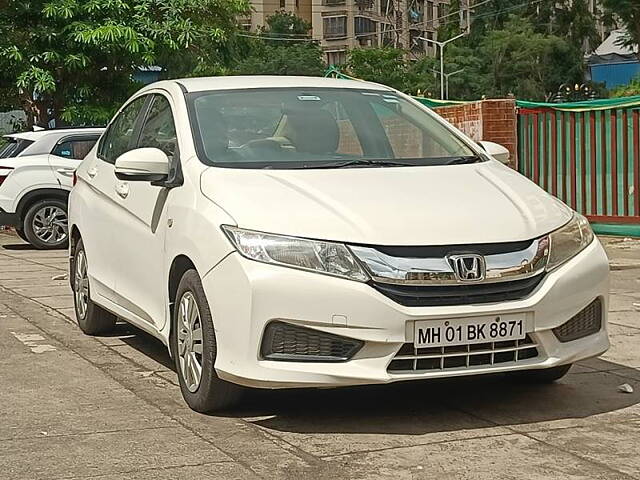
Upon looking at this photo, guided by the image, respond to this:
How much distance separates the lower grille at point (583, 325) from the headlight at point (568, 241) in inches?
10.2

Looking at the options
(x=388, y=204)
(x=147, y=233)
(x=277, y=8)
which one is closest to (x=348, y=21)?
(x=277, y=8)

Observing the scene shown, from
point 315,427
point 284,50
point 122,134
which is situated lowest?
point 315,427

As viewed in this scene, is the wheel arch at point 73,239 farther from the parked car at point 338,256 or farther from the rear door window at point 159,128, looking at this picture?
the parked car at point 338,256

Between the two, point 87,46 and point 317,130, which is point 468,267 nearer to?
point 317,130

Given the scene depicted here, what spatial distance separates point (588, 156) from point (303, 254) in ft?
30.8

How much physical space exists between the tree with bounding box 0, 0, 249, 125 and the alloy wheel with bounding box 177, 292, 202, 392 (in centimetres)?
1322

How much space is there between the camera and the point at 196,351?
18.9 feet

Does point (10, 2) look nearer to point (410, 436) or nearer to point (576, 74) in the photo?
point (410, 436)

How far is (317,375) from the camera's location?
518 centimetres

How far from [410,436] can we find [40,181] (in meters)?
11.2

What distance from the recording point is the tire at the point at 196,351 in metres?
5.53

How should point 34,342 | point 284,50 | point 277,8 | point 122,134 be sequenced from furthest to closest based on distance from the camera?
point 277,8 < point 284,50 < point 34,342 < point 122,134

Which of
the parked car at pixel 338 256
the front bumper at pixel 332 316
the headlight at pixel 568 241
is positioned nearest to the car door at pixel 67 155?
the parked car at pixel 338 256

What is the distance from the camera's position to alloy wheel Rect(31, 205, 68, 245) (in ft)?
51.8
